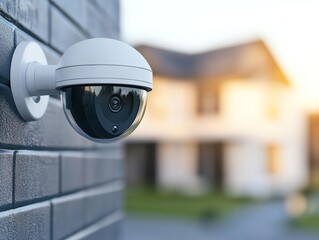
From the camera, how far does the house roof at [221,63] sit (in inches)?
910

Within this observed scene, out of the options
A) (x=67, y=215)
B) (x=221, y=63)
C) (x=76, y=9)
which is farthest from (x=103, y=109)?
(x=221, y=63)

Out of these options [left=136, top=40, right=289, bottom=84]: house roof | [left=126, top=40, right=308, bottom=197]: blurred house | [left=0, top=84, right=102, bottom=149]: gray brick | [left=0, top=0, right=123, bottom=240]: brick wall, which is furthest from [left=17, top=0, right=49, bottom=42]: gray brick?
[left=126, top=40, right=308, bottom=197]: blurred house

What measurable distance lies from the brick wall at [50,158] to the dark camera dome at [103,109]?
0.67 ft

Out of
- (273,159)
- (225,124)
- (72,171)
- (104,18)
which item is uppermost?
(225,124)

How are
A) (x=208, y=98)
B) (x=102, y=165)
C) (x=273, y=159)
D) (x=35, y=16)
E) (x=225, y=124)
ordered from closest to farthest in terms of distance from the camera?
(x=35, y=16) → (x=102, y=165) → (x=225, y=124) → (x=208, y=98) → (x=273, y=159)

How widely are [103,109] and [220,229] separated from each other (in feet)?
42.1

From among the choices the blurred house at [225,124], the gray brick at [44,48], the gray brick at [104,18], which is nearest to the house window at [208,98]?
the blurred house at [225,124]

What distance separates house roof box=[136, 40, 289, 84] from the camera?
2311cm

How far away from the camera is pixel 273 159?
24.9 m

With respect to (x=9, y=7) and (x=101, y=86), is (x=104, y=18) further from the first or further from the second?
(x=101, y=86)

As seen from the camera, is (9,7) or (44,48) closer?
(9,7)

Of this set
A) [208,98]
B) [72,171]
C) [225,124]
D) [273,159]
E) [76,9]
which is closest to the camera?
[72,171]

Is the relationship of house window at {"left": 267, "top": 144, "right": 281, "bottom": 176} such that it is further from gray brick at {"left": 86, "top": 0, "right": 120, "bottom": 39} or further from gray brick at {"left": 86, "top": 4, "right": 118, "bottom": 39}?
gray brick at {"left": 86, "top": 4, "right": 118, "bottom": 39}

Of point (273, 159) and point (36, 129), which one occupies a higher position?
point (36, 129)
